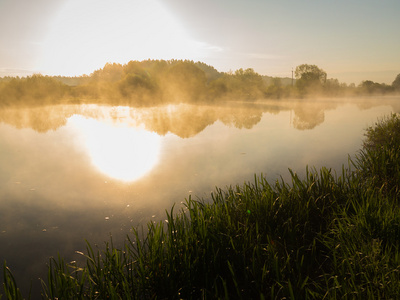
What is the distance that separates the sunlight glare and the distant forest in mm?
41952

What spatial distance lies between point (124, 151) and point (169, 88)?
6159 centimetres

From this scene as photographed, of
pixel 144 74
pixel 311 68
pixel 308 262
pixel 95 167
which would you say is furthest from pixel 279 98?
pixel 308 262

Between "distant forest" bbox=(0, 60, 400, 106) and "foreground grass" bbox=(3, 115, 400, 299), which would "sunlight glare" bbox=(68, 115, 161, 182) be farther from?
"distant forest" bbox=(0, 60, 400, 106)

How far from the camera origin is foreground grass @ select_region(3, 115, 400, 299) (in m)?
3.46

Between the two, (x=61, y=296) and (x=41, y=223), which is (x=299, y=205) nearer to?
(x=61, y=296)

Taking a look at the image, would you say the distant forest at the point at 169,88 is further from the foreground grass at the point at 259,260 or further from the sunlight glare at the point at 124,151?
the foreground grass at the point at 259,260

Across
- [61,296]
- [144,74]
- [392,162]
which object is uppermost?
[144,74]

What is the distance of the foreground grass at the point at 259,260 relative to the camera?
3.46 metres

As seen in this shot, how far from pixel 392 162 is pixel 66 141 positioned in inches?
809

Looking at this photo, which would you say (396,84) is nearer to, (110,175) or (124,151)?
(124,151)

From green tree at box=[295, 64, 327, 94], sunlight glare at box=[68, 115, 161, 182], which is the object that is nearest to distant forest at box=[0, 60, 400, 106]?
green tree at box=[295, 64, 327, 94]

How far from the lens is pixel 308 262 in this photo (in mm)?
4633

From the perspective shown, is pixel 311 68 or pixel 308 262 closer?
pixel 308 262

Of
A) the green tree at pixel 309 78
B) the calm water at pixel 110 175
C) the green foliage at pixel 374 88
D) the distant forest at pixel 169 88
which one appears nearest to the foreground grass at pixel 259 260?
the calm water at pixel 110 175
